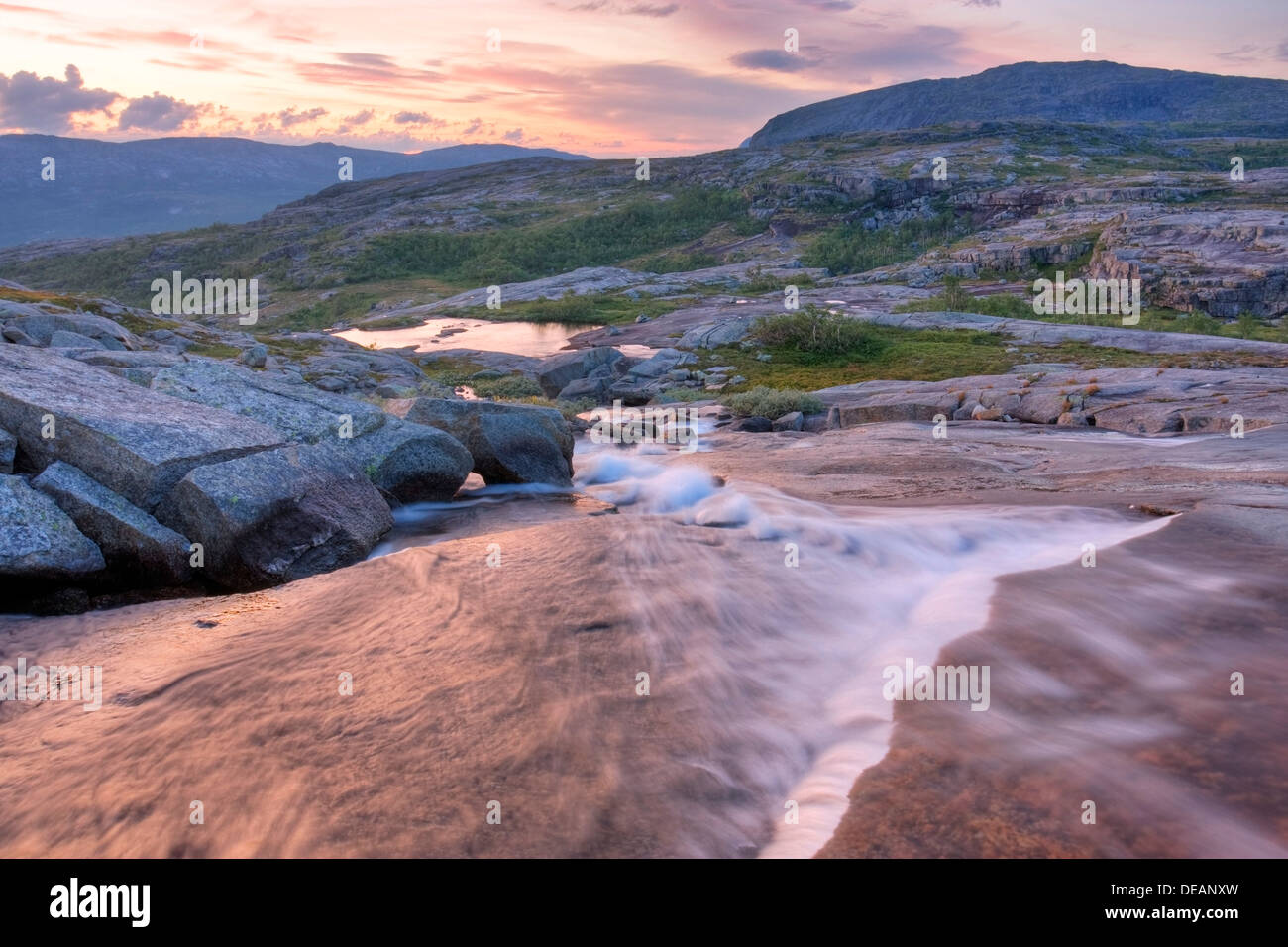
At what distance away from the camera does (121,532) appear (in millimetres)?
8391

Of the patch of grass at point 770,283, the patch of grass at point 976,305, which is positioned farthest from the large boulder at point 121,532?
the patch of grass at point 770,283

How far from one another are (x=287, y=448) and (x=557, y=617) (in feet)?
16.4

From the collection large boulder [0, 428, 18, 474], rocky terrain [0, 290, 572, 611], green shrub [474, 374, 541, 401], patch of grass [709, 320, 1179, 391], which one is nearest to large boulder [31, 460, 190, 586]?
rocky terrain [0, 290, 572, 611]

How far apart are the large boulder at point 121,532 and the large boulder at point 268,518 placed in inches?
11.1

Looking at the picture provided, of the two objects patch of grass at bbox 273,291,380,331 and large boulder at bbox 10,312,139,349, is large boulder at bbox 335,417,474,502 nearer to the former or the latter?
large boulder at bbox 10,312,139,349

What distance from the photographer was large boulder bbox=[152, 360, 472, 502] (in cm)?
1185

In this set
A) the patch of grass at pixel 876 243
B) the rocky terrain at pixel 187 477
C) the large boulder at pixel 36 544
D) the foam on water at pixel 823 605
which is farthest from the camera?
the patch of grass at pixel 876 243

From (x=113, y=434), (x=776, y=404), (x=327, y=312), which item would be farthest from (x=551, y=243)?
(x=113, y=434)

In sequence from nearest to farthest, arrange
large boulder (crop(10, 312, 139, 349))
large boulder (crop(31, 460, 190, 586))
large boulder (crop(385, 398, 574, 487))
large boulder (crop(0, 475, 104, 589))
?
large boulder (crop(0, 475, 104, 589)), large boulder (crop(31, 460, 190, 586)), large boulder (crop(385, 398, 574, 487)), large boulder (crop(10, 312, 139, 349))

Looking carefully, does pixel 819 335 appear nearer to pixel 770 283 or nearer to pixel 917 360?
pixel 917 360

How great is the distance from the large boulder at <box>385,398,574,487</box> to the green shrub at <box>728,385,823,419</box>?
8.41 m

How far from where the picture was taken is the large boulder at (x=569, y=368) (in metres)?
31.3

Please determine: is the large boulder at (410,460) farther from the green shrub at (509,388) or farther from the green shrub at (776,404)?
the green shrub at (509,388)

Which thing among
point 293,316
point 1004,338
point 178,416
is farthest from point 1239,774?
point 293,316
